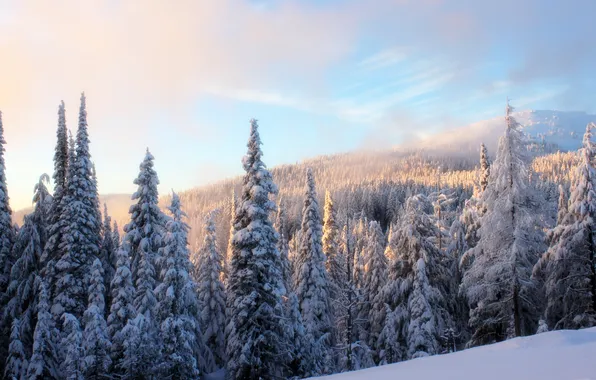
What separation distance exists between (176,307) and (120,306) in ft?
10.6

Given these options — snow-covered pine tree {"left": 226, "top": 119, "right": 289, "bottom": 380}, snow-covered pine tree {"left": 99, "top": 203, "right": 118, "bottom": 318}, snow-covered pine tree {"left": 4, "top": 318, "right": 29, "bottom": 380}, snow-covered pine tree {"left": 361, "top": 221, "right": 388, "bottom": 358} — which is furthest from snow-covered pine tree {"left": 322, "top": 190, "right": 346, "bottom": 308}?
snow-covered pine tree {"left": 4, "top": 318, "right": 29, "bottom": 380}

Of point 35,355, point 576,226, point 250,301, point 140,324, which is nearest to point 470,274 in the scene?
point 576,226

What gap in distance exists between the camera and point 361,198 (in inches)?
6742

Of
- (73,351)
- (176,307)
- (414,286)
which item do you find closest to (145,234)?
(176,307)

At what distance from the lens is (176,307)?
22375mm

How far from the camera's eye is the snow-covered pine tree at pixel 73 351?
21203 mm

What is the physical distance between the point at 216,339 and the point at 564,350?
3265 centimetres

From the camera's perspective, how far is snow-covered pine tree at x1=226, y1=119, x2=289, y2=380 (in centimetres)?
2175

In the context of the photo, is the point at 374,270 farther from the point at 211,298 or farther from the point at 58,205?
the point at 58,205

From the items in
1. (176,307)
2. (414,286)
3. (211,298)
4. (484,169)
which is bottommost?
(211,298)

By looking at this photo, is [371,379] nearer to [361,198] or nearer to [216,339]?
[216,339]

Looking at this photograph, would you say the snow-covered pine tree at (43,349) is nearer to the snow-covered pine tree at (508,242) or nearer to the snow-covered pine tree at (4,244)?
the snow-covered pine tree at (4,244)

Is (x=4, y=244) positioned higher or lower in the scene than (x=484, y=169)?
lower

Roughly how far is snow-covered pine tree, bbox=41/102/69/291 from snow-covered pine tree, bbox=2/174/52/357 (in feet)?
2.72
